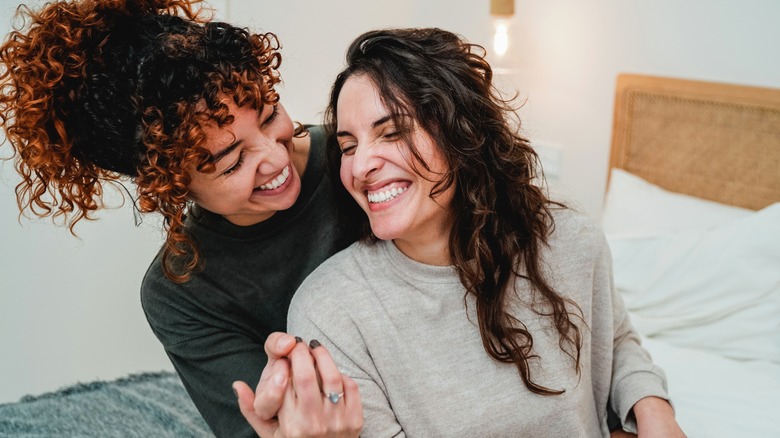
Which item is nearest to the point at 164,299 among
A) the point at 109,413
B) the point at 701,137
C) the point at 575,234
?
the point at 109,413

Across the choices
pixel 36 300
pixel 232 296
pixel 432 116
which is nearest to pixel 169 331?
pixel 232 296

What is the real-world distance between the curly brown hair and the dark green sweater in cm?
16

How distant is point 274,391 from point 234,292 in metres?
0.57

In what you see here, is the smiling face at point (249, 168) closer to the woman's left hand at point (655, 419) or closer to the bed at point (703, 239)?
the woman's left hand at point (655, 419)

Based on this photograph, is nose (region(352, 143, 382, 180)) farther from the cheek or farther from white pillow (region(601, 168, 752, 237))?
white pillow (region(601, 168, 752, 237))

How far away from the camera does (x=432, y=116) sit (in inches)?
46.4

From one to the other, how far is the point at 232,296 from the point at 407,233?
0.41 m

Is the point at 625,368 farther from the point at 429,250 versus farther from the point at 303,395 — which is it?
the point at 303,395

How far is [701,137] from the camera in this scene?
2.19 metres

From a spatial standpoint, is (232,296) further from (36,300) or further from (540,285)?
(36,300)

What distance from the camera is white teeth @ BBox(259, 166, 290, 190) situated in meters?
1.28

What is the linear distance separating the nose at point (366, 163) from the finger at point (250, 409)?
16.0 inches

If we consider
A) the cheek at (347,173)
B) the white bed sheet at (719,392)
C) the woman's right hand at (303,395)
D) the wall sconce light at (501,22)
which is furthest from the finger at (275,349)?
the wall sconce light at (501,22)

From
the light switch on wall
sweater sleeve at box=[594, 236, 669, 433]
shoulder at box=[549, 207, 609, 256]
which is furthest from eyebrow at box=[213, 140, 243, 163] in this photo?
the light switch on wall
